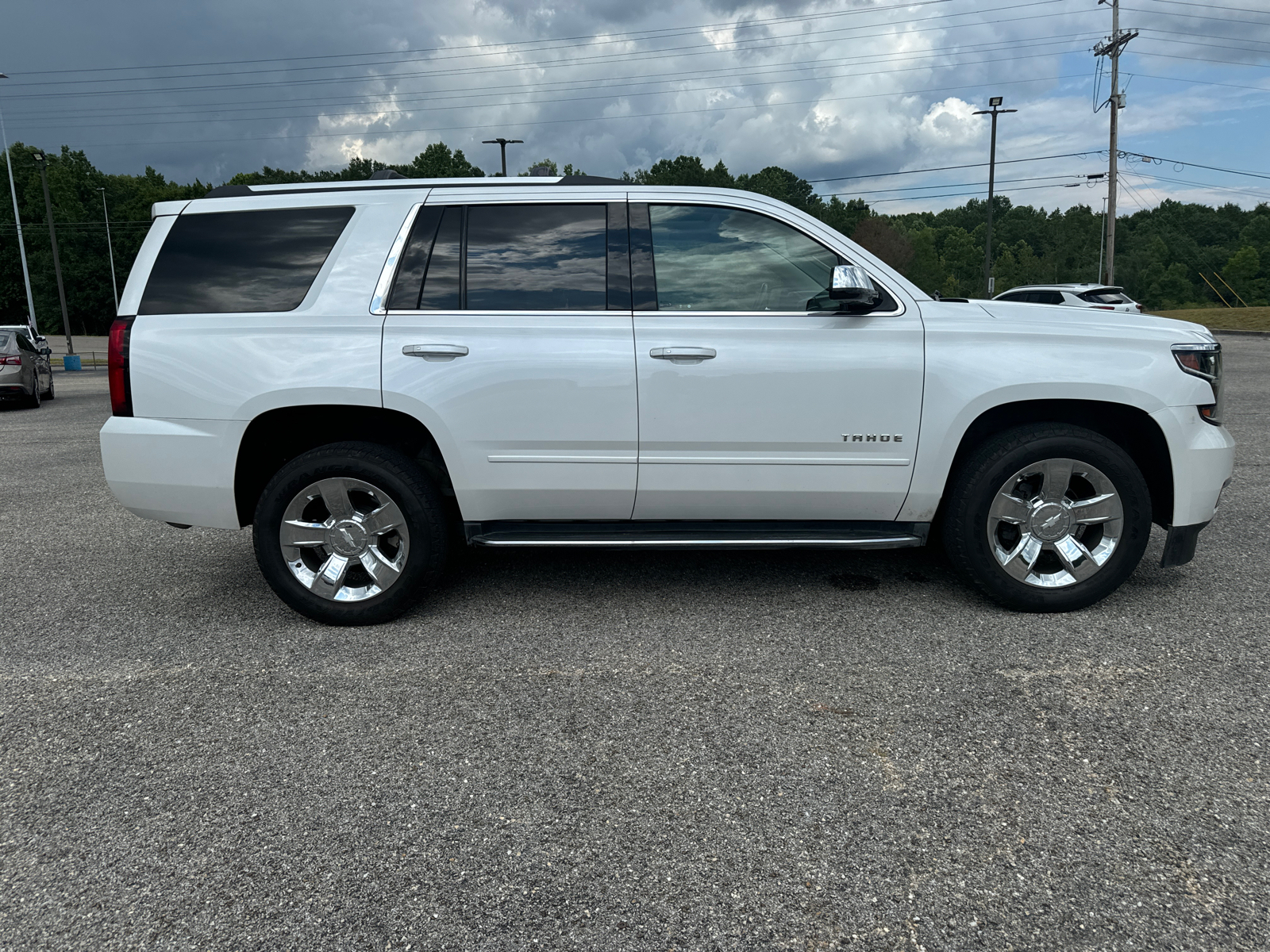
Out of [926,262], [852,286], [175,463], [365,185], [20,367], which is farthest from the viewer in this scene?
[926,262]

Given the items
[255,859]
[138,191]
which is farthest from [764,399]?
[138,191]

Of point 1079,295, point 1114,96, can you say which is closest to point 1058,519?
point 1079,295

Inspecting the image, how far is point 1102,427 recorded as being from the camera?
4.25m

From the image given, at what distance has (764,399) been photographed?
3.89m

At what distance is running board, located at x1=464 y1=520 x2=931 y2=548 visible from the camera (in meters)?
3.95

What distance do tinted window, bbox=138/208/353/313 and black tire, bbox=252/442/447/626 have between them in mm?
746

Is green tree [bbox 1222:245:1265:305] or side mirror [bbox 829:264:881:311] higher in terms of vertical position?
green tree [bbox 1222:245:1265:305]

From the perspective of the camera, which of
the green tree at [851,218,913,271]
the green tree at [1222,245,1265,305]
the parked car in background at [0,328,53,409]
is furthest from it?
the green tree at [1222,245,1265,305]

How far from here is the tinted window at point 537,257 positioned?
3992mm

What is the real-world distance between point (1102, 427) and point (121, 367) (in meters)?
4.60

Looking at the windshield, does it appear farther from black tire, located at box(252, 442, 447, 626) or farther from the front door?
black tire, located at box(252, 442, 447, 626)

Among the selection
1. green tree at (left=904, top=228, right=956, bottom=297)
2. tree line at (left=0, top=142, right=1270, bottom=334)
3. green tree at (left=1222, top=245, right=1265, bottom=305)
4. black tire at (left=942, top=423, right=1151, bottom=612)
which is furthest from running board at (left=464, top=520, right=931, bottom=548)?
green tree at (left=1222, top=245, right=1265, bottom=305)

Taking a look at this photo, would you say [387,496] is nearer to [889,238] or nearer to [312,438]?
[312,438]

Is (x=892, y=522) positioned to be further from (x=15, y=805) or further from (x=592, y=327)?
(x=15, y=805)
